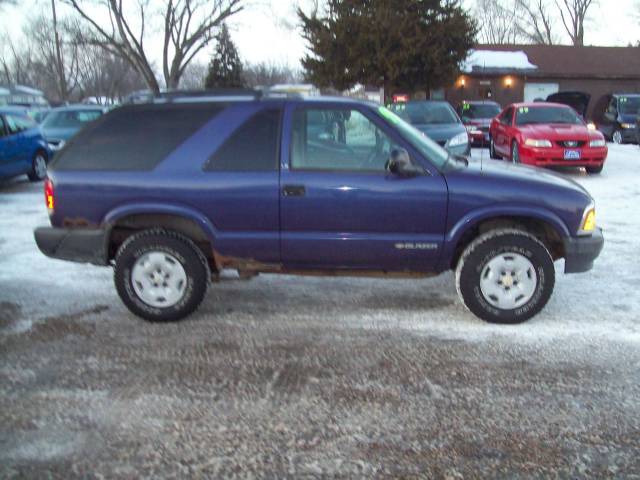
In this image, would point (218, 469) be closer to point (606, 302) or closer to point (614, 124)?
point (606, 302)

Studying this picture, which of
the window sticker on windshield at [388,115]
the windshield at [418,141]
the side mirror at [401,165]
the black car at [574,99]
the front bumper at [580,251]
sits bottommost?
the front bumper at [580,251]

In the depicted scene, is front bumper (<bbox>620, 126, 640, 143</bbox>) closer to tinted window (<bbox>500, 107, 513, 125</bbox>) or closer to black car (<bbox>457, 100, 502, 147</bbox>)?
black car (<bbox>457, 100, 502, 147</bbox>)

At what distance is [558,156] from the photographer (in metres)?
12.3

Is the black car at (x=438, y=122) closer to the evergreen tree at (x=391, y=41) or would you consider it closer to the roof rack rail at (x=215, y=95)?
the roof rack rail at (x=215, y=95)

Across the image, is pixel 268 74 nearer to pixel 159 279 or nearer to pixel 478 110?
pixel 478 110

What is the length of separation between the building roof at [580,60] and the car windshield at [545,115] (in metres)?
20.8

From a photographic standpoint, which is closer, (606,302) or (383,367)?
(383,367)

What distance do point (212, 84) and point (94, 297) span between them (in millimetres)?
42948

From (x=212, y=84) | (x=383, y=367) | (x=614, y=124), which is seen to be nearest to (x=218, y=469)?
(x=383, y=367)

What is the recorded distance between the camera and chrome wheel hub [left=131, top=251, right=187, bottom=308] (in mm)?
4715

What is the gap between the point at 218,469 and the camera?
2.89m

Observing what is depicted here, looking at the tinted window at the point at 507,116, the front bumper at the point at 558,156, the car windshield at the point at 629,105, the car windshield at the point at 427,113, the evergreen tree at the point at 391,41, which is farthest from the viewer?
the evergreen tree at the point at 391,41

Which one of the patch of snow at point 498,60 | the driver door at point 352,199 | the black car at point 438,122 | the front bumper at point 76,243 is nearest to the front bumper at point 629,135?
the black car at point 438,122

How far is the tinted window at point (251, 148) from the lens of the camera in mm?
4617
